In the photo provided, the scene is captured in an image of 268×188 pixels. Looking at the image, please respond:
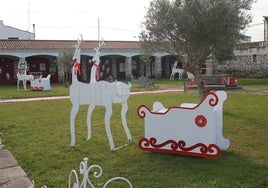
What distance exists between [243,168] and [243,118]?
16.3 ft

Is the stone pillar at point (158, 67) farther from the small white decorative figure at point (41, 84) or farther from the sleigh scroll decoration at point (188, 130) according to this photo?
the sleigh scroll decoration at point (188, 130)

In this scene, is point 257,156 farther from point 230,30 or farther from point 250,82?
point 250,82

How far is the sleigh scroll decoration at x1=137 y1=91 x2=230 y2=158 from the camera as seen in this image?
5.96 m

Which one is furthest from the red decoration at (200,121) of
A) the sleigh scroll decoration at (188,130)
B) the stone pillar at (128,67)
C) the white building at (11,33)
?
the white building at (11,33)

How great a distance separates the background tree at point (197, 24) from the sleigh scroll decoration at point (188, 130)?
4196 millimetres

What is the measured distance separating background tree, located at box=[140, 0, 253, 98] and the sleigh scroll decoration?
4.20 m

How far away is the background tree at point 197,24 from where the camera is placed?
10.3 metres

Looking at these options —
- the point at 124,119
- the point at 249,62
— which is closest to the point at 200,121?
the point at 124,119

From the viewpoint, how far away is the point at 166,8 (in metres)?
10.9

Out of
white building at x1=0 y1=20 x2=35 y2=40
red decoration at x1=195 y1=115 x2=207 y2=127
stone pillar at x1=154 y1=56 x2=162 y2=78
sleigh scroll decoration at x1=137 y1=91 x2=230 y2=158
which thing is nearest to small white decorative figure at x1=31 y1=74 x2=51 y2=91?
stone pillar at x1=154 y1=56 x2=162 y2=78

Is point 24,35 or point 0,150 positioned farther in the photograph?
point 24,35

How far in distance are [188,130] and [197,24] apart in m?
4.97

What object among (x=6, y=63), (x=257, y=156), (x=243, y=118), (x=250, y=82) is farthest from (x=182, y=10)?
(x=6, y=63)

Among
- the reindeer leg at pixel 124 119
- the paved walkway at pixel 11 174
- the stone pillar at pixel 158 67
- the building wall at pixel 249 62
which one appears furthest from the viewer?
the stone pillar at pixel 158 67
